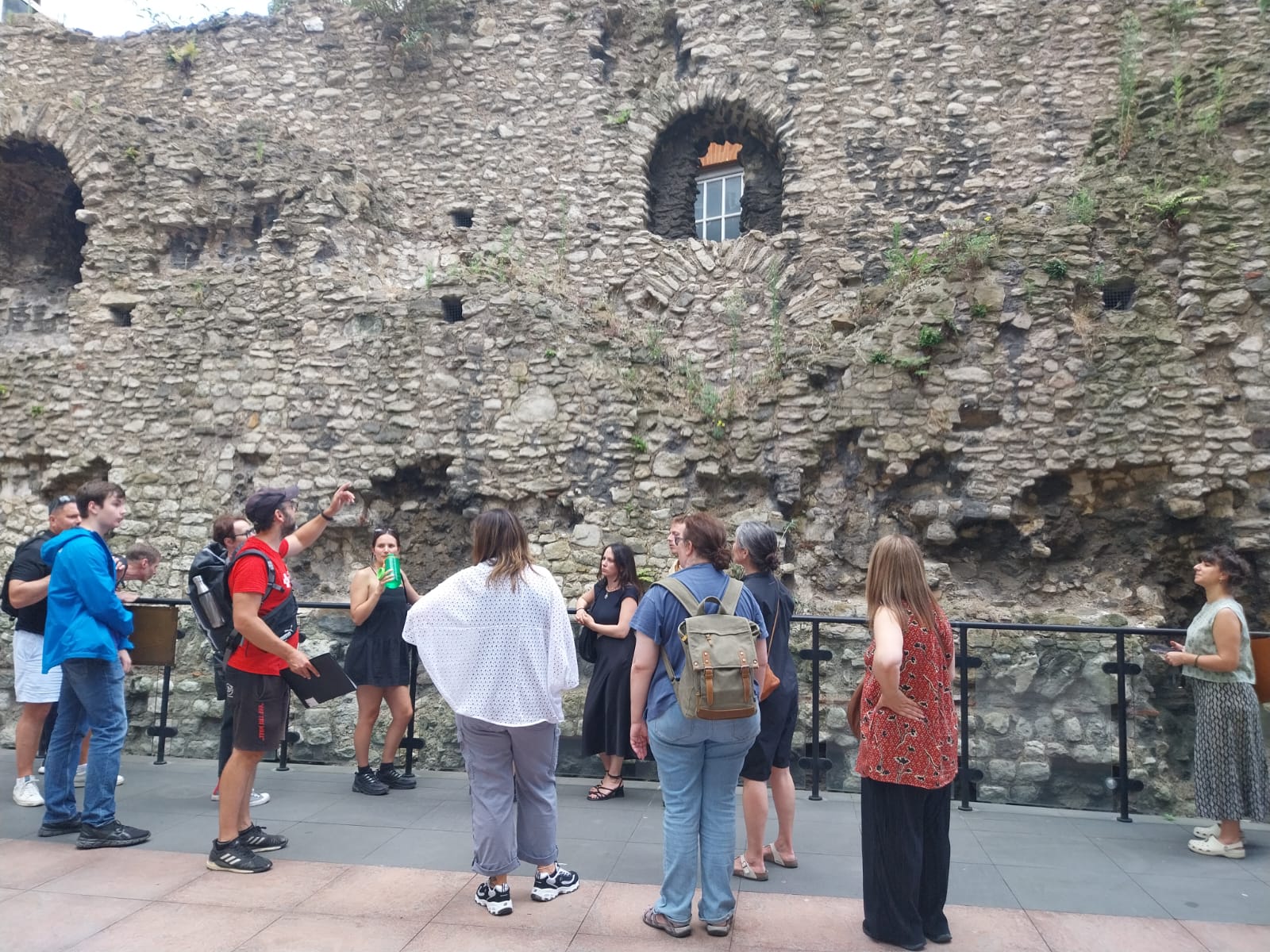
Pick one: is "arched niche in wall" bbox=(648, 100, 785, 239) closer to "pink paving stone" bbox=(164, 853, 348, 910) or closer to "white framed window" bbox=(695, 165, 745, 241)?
"white framed window" bbox=(695, 165, 745, 241)

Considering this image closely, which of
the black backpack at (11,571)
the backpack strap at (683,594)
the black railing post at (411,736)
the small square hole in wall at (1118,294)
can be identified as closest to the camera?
the backpack strap at (683,594)

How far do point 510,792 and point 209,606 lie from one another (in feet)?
6.02

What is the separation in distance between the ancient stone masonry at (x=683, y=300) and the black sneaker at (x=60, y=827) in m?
3.23

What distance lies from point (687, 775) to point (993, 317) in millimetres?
5971

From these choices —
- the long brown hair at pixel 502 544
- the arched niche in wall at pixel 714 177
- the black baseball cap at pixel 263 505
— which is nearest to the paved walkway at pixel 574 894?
the long brown hair at pixel 502 544

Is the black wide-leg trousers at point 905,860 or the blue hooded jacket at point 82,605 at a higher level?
the blue hooded jacket at point 82,605

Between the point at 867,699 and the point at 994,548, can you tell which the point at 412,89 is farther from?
the point at 867,699

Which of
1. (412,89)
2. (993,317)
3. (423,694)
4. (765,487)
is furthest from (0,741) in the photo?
(993,317)

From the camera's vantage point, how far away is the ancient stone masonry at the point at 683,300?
7.36 metres

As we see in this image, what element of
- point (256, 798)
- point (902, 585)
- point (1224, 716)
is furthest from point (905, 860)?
point (256, 798)

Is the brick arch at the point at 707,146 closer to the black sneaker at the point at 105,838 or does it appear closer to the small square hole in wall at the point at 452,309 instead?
the small square hole in wall at the point at 452,309

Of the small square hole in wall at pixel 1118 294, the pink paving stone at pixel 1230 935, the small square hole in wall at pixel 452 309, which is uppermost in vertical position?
the small square hole in wall at pixel 452 309

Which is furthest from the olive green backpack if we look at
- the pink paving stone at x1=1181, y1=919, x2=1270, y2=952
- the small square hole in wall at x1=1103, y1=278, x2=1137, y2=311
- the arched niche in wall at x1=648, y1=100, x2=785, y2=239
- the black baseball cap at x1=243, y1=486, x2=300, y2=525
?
the arched niche in wall at x1=648, y1=100, x2=785, y2=239

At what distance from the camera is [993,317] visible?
7.75 m
